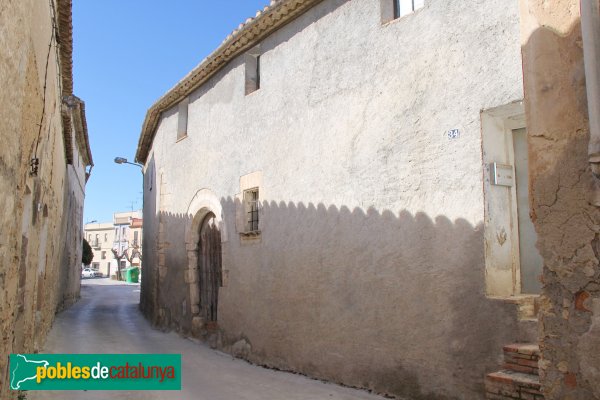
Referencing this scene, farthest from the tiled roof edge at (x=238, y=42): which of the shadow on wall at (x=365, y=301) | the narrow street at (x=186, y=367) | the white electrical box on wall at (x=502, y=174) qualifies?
the narrow street at (x=186, y=367)

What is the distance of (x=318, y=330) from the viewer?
701 cm

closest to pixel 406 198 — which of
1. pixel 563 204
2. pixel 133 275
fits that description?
pixel 563 204

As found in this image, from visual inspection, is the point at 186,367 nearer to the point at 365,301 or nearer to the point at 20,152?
the point at 365,301

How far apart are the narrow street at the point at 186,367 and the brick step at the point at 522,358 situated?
1828mm

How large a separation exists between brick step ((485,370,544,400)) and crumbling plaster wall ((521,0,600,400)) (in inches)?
41.5

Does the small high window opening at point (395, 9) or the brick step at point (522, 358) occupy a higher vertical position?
the small high window opening at point (395, 9)

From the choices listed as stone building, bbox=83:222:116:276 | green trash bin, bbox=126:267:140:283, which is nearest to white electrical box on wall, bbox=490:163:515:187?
green trash bin, bbox=126:267:140:283

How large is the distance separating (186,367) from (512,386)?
5.15 metres

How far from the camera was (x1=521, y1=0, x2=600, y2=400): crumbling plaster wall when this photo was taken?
279 centimetres

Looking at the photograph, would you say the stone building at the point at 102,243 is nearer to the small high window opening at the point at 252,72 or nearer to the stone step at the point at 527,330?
the small high window opening at the point at 252,72

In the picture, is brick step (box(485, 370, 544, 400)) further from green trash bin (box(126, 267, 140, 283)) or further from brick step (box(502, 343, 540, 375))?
green trash bin (box(126, 267, 140, 283))

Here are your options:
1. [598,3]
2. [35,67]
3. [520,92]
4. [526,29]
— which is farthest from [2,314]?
[520,92]

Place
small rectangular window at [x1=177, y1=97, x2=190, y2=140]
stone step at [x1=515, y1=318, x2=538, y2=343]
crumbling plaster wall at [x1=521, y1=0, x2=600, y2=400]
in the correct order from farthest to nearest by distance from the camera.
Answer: small rectangular window at [x1=177, y1=97, x2=190, y2=140]
stone step at [x1=515, y1=318, x2=538, y2=343]
crumbling plaster wall at [x1=521, y1=0, x2=600, y2=400]

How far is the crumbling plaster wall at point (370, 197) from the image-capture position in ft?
17.1
